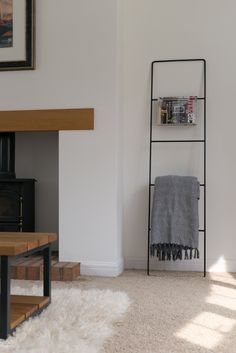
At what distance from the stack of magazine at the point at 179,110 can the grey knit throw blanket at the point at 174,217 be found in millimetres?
495

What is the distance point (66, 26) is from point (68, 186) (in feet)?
4.50

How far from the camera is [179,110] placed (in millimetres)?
4035

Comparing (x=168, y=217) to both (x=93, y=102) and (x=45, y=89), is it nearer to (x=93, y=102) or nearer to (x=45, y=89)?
(x=93, y=102)

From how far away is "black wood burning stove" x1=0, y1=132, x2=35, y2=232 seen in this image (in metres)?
4.01

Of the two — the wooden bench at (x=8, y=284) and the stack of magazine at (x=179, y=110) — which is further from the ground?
the stack of magazine at (x=179, y=110)

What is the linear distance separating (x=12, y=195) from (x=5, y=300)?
1986 millimetres

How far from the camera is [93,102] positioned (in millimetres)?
3941

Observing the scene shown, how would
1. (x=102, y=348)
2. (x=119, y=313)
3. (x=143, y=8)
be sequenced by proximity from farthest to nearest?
(x=143, y=8), (x=119, y=313), (x=102, y=348)

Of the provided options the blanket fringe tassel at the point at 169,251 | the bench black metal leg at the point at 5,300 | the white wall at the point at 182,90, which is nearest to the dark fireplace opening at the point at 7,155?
the white wall at the point at 182,90

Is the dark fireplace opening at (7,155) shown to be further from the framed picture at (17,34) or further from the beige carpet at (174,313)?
the beige carpet at (174,313)

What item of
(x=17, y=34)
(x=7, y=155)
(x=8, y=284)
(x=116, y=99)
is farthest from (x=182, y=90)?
(x=8, y=284)

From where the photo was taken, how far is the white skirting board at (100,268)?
3.84 meters

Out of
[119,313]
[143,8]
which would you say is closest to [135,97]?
[143,8]

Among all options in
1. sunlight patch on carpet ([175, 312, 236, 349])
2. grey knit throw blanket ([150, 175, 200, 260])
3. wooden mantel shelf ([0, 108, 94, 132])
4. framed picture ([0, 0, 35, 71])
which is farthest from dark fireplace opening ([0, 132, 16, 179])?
sunlight patch on carpet ([175, 312, 236, 349])
